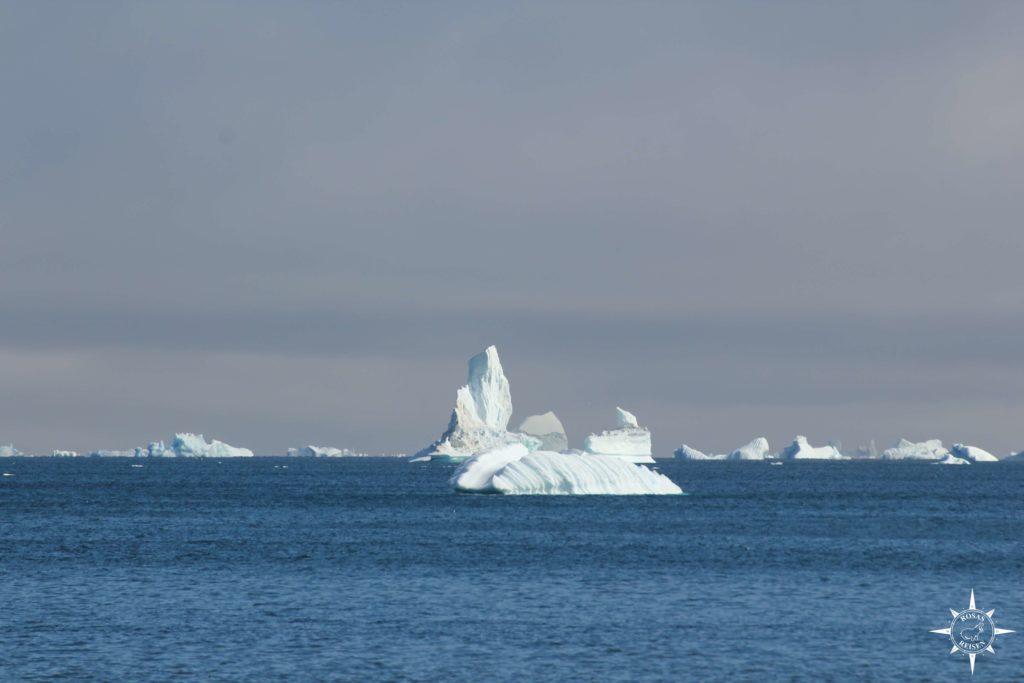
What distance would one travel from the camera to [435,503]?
8394cm

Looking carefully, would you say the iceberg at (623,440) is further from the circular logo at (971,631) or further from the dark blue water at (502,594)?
the circular logo at (971,631)

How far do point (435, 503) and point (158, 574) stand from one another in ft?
136

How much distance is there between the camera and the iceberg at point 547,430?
17262 cm

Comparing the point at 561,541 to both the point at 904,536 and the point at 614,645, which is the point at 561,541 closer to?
the point at 904,536

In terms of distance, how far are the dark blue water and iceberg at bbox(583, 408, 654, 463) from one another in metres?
85.1

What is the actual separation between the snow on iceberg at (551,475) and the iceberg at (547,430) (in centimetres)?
8592

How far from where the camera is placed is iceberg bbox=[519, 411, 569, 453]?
17262cm

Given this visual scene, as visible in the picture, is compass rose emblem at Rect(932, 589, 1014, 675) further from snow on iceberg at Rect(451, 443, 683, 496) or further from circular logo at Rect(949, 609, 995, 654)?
snow on iceberg at Rect(451, 443, 683, 496)

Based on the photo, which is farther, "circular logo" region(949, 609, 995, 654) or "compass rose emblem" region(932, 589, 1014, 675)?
"circular logo" region(949, 609, 995, 654)

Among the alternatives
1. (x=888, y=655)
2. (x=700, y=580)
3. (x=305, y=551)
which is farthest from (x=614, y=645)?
(x=305, y=551)

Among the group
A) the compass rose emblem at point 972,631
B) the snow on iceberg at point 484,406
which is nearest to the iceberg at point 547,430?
the snow on iceberg at point 484,406

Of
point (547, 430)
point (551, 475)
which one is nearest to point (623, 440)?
point (547, 430)

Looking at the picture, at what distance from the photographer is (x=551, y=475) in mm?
77938

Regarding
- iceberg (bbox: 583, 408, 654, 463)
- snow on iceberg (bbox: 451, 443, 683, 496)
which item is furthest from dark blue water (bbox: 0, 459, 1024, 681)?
iceberg (bbox: 583, 408, 654, 463)
